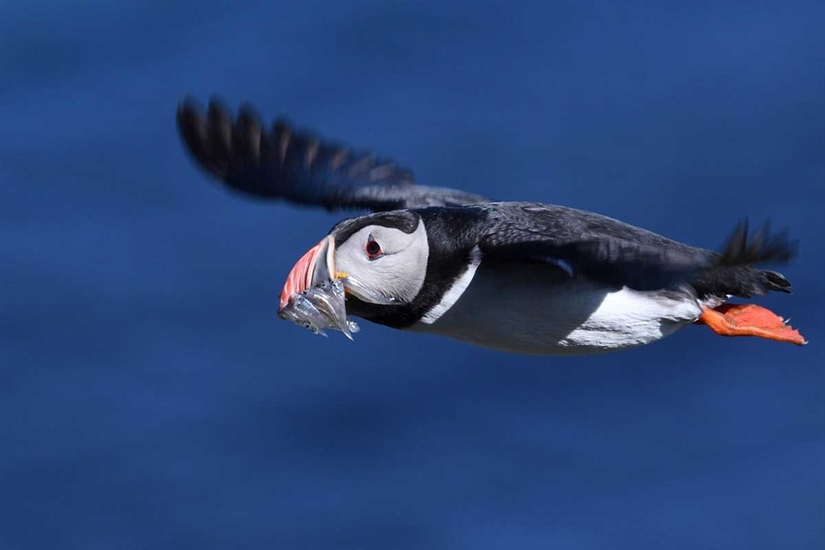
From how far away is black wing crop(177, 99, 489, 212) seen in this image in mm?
7688

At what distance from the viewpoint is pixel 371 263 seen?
659cm

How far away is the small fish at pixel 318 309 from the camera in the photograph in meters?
6.36

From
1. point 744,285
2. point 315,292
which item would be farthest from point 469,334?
point 744,285

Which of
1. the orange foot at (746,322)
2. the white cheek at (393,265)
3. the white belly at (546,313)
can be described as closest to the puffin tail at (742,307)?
the orange foot at (746,322)

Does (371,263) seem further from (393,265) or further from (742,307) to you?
(742,307)

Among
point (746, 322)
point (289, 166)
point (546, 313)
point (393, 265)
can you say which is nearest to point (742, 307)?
point (746, 322)

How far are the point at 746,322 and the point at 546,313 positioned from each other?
982 mm

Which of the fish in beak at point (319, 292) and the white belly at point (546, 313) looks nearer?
the fish in beak at point (319, 292)

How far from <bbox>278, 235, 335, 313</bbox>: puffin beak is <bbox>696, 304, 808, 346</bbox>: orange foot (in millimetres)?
1649

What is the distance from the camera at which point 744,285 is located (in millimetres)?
7074

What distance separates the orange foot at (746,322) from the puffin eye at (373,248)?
145 cm

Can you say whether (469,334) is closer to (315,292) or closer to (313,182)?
(315,292)

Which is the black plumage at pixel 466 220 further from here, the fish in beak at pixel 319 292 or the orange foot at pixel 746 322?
the fish in beak at pixel 319 292

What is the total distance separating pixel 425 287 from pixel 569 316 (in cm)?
59
